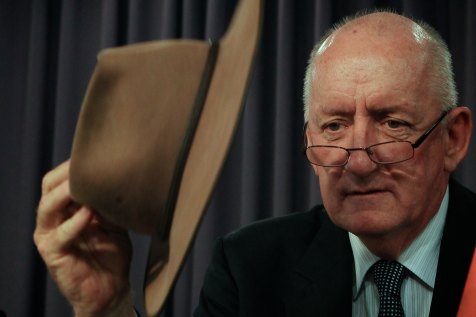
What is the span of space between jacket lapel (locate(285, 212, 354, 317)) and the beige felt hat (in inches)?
26.3

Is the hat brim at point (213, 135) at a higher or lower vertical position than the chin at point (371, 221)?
higher

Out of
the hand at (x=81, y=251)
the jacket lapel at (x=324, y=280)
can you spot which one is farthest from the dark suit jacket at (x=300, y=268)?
the hand at (x=81, y=251)

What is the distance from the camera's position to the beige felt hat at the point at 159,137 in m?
0.67

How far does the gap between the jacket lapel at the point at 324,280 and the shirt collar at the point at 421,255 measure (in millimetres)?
31

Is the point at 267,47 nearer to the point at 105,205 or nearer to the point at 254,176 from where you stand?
the point at 254,176

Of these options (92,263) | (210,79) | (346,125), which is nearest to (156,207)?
(210,79)

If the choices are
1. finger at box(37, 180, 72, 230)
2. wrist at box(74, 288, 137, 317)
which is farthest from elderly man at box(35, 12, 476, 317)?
finger at box(37, 180, 72, 230)

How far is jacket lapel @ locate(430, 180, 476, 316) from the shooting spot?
1.25 metres

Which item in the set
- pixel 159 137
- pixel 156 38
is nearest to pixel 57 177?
pixel 159 137

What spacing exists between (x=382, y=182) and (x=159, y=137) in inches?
24.0

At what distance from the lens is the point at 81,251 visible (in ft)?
3.09

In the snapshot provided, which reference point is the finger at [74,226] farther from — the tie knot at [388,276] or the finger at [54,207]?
the tie knot at [388,276]

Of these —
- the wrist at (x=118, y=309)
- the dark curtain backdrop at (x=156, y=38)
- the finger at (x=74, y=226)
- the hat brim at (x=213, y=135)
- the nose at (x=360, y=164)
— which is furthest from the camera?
the dark curtain backdrop at (x=156, y=38)

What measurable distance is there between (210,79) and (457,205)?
865mm
